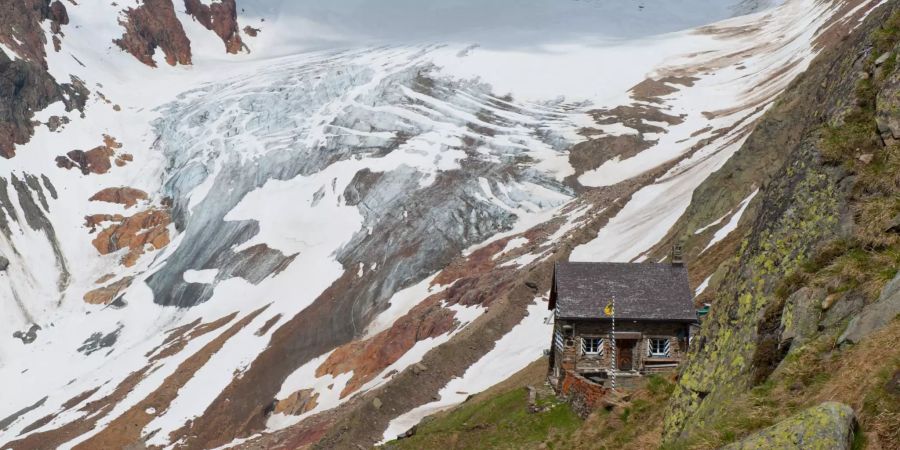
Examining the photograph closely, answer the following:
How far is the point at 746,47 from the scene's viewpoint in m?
190

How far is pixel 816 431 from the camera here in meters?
7.50

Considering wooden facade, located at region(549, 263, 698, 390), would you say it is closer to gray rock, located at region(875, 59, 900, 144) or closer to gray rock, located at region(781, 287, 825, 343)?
gray rock, located at region(875, 59, 900, 144)

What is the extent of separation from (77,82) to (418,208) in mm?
99506

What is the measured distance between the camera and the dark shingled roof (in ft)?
105

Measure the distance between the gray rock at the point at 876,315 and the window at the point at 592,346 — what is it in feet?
75.5

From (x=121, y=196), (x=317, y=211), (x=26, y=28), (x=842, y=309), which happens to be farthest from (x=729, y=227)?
(x=26, y=28)

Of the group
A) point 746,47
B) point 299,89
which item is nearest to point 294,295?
point 299,89

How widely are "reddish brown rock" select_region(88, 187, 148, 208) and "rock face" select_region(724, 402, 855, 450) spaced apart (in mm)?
155691

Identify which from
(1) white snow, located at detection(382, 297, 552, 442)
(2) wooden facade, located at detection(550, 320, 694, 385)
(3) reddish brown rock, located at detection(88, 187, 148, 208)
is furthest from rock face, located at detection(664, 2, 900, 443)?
(3) reddish brown rock, located at detection(88, 187, 148, 208)

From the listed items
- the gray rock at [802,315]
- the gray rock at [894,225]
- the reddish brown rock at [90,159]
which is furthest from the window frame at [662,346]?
the reddish brown rock at [90,159]

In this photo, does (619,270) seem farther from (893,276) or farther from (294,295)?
(294,295)

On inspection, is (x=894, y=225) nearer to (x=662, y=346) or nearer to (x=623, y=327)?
(x=623, y=327)

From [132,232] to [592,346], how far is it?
12578cm

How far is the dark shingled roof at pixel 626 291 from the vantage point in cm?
3194
